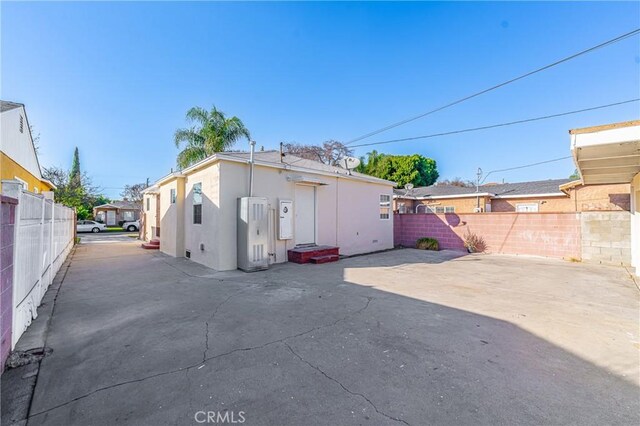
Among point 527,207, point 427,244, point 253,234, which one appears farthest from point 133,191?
point 527,207

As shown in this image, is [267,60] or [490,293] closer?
[490,293]

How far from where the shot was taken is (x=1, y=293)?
2.45 metres

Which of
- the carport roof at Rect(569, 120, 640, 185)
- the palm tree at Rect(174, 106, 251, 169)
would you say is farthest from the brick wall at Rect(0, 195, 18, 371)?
the palm tree at Rect(174, 106, 251, 169)

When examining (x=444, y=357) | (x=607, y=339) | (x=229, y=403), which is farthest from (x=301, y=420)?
(x=607, y=339)

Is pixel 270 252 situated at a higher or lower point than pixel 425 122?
lower

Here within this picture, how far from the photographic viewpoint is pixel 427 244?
1240 centimetres

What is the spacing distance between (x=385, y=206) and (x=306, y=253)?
5591mm

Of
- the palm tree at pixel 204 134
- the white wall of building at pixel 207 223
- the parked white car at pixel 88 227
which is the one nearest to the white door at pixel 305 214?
the white wall of building at pixel 207 223

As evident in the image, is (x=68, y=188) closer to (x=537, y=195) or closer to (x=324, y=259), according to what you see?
(x=324, y=259)

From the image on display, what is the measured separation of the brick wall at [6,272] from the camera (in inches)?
96.4

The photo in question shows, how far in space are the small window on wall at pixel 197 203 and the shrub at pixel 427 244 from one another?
32.2ft

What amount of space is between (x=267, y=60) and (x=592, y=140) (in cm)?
1056

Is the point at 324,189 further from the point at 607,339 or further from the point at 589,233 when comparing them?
the point at 589,233

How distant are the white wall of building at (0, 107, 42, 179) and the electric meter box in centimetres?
755
